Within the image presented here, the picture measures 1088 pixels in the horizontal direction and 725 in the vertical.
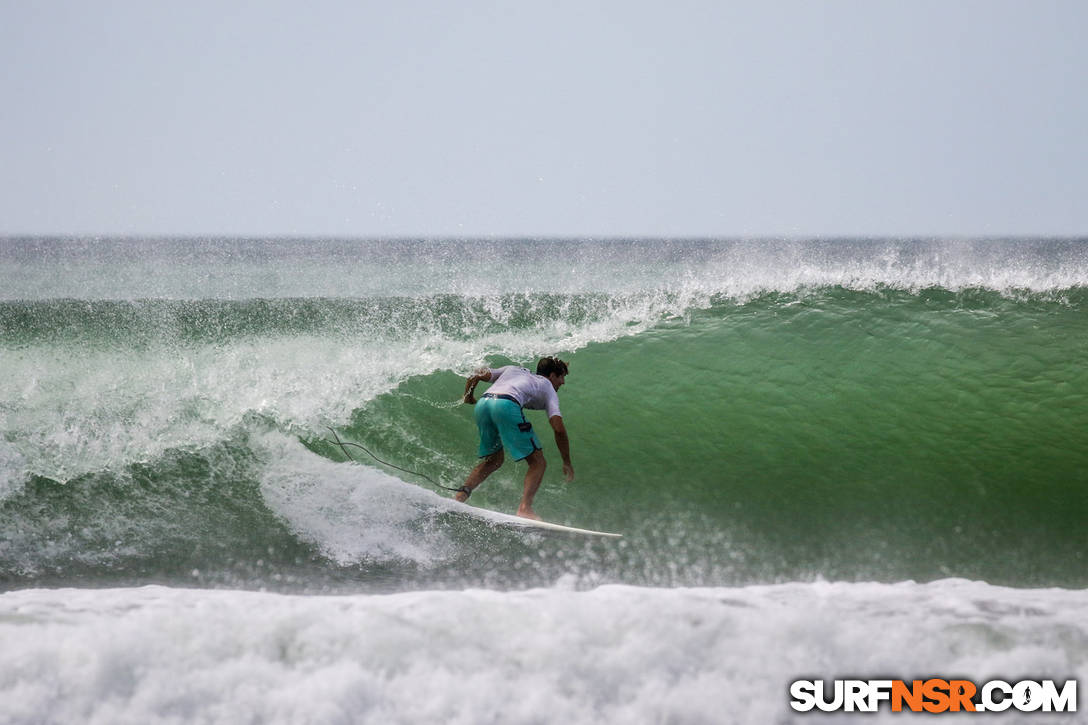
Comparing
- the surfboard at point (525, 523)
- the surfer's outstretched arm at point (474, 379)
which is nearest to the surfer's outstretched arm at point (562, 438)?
the surfboard at point (525, 523)

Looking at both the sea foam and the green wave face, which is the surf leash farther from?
Result: the sea foam

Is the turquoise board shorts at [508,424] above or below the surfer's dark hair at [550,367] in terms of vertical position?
below

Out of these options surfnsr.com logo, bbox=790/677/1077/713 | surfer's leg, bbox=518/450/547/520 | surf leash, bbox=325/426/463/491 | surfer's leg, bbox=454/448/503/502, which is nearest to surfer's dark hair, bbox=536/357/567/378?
surfer's leg, bbox=518/450/547/520

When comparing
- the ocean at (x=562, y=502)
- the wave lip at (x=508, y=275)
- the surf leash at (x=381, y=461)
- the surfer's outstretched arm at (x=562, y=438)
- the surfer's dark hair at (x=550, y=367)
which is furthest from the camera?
the wave lip at (x=508, y=275)

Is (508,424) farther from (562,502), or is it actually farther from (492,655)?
(492,655)

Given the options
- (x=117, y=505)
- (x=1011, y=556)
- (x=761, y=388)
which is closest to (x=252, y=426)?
(x=117, y=505)

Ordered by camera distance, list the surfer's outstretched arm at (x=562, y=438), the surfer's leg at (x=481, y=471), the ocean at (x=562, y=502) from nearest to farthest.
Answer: the ocean at (x=562, y=502) → the surfer's outstretched arm at (x=562, y=438) → the surfer's leg at (x=481, y=471)

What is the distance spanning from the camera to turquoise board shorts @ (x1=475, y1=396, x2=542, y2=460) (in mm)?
5000

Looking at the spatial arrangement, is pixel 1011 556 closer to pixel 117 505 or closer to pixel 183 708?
pixel 183 708

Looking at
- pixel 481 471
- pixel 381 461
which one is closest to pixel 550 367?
pixel 481 471

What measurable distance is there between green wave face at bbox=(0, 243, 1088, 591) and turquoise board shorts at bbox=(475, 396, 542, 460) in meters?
0.52

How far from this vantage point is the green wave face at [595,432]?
4.94 meters

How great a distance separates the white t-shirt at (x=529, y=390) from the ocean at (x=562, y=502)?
2.43ft

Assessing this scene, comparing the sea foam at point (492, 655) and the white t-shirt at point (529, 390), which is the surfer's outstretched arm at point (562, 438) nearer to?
the white t-shirt at point (529, 390)
